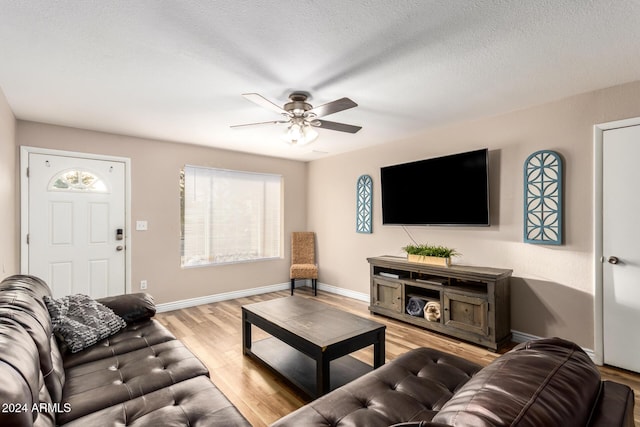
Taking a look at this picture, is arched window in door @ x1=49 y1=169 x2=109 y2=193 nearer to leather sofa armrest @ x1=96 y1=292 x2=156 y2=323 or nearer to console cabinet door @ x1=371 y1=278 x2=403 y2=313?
leather sofa armrest @ x1=96 y1=292 x2=156 y2=323

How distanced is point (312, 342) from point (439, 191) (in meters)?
2.43

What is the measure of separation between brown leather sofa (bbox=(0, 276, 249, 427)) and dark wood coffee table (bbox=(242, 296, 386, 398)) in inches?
27.2

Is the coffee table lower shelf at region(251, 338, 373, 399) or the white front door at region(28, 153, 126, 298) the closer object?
the coffee table lower shelf at region(251, 338, 373, 399)

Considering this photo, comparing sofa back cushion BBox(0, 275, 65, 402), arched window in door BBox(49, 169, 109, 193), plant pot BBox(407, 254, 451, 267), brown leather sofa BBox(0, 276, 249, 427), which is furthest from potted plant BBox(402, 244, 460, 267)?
arched window in door BBox(49, 169, 109, 193)

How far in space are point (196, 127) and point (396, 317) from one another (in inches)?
130

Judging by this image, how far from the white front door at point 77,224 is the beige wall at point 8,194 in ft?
0.45

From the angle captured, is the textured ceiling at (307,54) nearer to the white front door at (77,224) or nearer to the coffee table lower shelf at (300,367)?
the white front door at (77,224)

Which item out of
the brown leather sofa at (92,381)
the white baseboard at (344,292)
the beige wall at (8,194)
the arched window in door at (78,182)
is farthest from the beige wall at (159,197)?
the brown leather sofa at (92,381)

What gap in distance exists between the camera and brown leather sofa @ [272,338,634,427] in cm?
71

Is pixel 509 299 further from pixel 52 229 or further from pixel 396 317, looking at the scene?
pixel 52 229

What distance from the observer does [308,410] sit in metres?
1.39

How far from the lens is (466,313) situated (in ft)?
10.4

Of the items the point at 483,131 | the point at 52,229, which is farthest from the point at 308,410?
the point at 52,229

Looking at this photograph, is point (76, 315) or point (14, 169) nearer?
point (76, 315)
